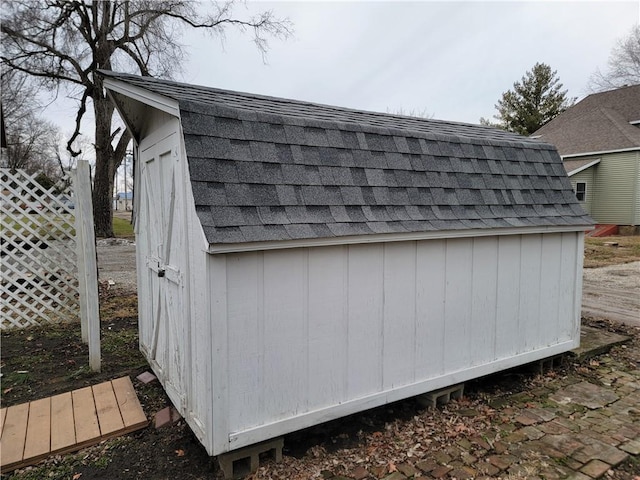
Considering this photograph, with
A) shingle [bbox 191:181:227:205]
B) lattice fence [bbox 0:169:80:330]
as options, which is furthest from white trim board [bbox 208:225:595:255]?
lattice fence [bbox 0:169:80:330]

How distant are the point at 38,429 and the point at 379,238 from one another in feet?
8.86

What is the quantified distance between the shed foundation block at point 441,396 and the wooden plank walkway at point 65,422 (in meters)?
2.11

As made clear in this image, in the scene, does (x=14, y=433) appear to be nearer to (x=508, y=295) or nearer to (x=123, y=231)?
(x=508, y=295)

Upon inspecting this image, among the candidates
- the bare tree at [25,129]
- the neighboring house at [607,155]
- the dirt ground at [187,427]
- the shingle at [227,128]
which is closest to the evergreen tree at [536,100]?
the neighboring house at [607,155]

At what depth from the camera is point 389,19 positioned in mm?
9039

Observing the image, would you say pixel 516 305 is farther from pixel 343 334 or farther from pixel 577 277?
pixel 343 334

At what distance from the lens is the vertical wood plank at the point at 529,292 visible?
3506 millimetres

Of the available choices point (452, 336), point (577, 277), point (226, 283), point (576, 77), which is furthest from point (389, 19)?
point (576, 77)

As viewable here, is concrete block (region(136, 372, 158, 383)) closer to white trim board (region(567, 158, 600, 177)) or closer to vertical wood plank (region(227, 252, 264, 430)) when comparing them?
vertical wood plank (region(227, 252, 264, 430))

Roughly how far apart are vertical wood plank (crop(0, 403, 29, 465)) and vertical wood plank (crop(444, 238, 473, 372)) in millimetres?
2987

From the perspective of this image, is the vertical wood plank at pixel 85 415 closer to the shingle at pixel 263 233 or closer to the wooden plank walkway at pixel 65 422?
the wooden plank walkway at pixel 65 422

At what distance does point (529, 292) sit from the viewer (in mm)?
3561

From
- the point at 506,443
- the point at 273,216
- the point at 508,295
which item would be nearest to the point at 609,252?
the point at 508,295

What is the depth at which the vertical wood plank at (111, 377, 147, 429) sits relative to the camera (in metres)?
2.87
